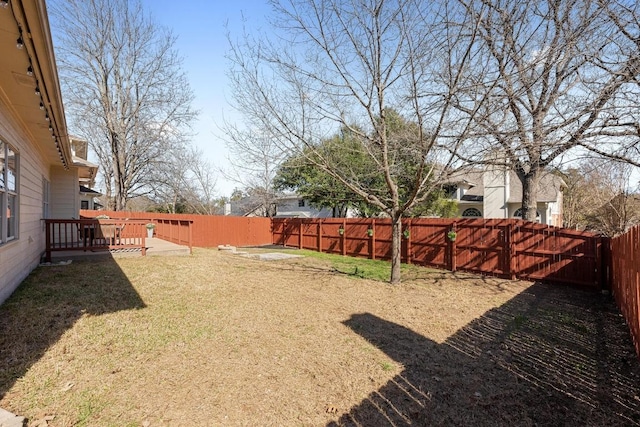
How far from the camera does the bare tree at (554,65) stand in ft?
17.7

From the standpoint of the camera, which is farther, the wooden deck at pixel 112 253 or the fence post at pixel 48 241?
the wooden deck at pixel 112 253

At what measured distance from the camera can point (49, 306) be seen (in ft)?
15.2

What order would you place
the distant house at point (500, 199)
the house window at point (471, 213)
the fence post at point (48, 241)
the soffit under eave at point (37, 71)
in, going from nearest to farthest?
the soffit under eave at point (37, 71) → the fence post at point (48, 241) → the distant house at point (500, 199) → the house window at point (471, 213)

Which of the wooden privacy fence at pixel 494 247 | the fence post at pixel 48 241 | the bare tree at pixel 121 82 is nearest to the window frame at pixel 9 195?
the fence post at pixel 48 241

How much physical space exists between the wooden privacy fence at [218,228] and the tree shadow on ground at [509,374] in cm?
1305

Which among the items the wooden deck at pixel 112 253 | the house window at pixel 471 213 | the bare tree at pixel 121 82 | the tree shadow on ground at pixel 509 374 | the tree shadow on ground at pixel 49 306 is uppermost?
the bare tree at pixel 121 82

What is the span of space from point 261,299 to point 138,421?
3.59 m

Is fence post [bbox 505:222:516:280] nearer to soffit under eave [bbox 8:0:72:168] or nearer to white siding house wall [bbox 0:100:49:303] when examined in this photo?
soffit under eave [bbox 8:0:72:168]

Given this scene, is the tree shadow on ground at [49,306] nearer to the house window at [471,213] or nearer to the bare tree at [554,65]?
the bare tree at [554,65]

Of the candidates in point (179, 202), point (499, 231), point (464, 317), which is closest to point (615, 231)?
point (499, 231)

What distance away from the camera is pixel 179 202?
28.9 meters

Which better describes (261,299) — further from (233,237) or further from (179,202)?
(179,202)

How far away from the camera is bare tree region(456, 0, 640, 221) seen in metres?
5.41

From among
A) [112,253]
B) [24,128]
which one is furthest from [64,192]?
[24,128]
